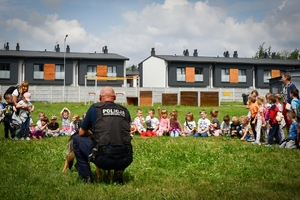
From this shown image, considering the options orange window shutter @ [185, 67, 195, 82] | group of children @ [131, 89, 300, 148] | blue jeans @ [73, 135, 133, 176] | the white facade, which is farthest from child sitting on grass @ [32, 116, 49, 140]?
orange window shutter @ [185, 67, 195, 82]

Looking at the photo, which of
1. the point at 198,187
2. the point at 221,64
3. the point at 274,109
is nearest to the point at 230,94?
the point at 221,64

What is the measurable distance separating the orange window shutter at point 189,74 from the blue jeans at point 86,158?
52.6 metres

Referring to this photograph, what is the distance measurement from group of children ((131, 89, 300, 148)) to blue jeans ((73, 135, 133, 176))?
6.73m

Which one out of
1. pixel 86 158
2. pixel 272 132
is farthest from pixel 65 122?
pixel 86 158

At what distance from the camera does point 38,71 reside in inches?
2108

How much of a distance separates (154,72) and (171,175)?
5415 cm

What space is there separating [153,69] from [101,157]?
183 ft

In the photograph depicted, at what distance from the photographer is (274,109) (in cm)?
1216

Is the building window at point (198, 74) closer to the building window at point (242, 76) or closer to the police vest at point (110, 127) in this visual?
the building window at point (242, 76)

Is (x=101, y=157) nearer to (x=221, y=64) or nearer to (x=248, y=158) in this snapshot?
(x=248, y=158)

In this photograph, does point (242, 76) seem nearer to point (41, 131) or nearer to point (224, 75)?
point (224, 75)

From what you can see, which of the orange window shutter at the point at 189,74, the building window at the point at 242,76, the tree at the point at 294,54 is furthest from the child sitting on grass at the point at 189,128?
the tree at the point at 294,54

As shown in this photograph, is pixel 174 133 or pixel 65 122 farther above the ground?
pixel 65 122

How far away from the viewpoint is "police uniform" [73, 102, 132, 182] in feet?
20.0
